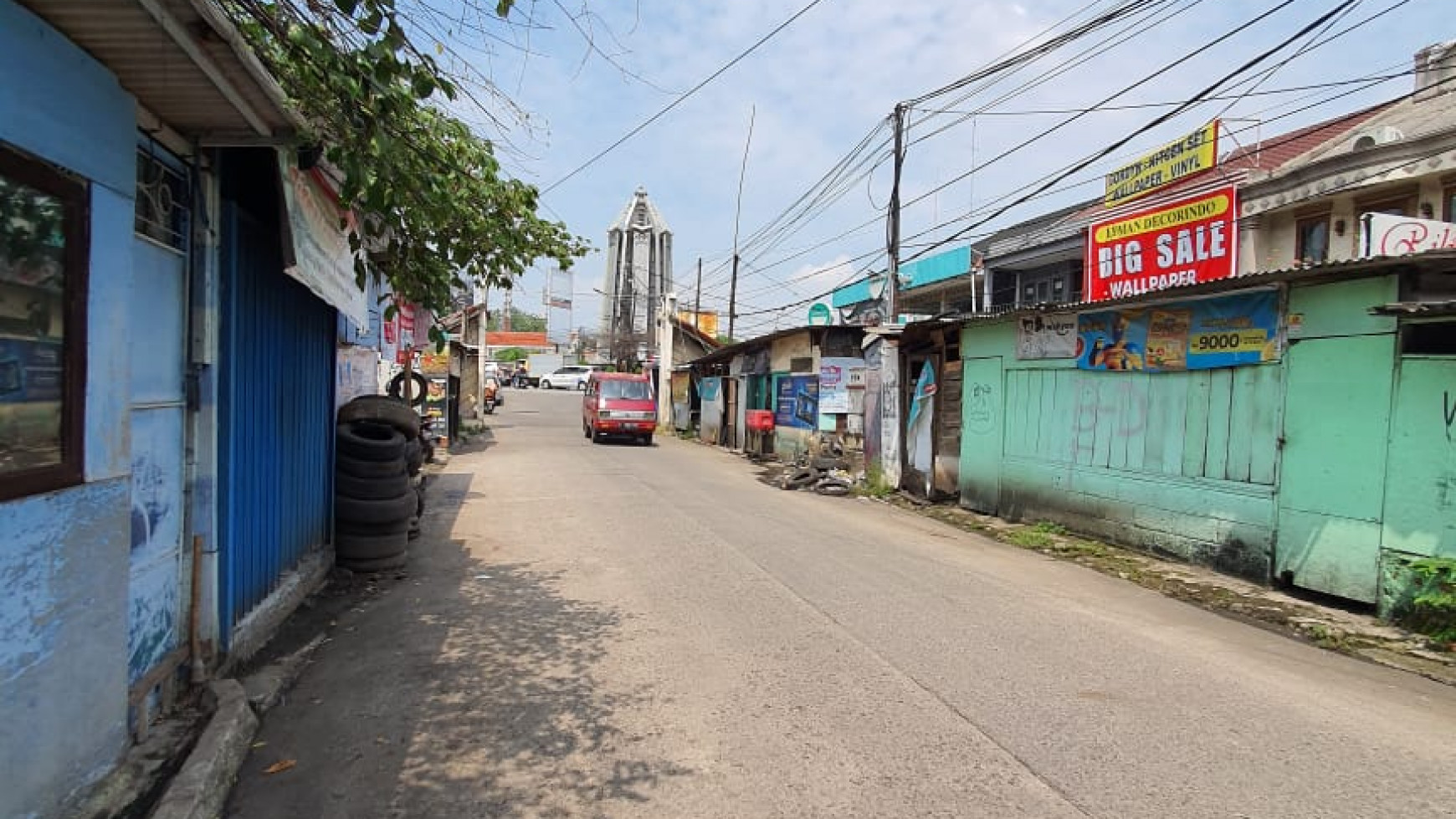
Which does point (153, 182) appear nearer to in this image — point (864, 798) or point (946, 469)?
point (864, 798)

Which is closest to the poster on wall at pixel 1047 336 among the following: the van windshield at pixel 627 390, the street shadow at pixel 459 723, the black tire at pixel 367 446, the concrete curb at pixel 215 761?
the street shadow at pixel 459 723

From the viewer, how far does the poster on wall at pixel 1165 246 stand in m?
13.3

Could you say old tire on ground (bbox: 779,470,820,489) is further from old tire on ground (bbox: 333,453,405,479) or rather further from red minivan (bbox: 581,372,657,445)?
old tire on ground (bbox: 333,453,405,479)

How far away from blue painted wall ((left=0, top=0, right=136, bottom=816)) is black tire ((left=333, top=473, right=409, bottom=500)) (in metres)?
3.95

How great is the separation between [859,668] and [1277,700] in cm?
237

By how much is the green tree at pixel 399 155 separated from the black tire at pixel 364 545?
2571mm

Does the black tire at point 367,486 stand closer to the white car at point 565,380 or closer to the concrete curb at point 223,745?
the concrete curb at point 223,745

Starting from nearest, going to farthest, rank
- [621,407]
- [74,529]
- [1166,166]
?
[74,529] → [1166,166] → [621,407]

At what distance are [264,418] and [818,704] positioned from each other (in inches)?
155

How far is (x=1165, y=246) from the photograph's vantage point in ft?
→ 46.4

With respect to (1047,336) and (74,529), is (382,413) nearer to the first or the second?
(74,529)

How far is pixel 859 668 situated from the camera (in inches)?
192

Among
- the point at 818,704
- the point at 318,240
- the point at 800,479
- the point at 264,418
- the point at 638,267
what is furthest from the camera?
the point at 638,267

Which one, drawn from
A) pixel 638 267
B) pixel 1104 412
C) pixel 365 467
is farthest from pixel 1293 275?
pixel 638 267
